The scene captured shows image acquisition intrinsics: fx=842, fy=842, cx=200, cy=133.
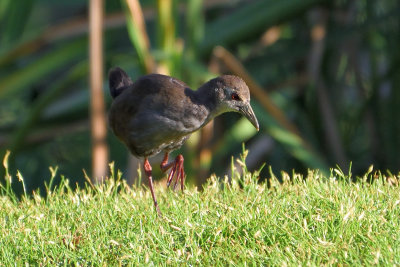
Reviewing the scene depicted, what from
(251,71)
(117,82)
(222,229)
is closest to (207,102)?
(117,82)

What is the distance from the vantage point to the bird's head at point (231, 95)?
521cm

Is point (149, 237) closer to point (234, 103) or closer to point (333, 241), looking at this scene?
point (333, 241)

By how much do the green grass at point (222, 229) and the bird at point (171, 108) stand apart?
479mm

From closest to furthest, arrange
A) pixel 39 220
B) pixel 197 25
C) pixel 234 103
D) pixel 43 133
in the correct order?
pixel 39 220, pixel 234 103, pixel 197 25, pixel 43 133

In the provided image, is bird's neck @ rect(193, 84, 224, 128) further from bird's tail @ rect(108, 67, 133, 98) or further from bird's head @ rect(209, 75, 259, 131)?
bird's tail @ rect(108, 67, 133, 98)

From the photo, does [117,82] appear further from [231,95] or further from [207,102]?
[231,95]

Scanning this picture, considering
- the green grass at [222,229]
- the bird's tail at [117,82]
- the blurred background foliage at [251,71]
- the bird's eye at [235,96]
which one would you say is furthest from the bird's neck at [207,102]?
the blurred background foliage at [251,71]

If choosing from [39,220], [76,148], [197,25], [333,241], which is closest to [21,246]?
[39,220]

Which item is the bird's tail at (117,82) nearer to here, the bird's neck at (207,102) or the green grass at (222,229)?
the bird's neck at (207,102)

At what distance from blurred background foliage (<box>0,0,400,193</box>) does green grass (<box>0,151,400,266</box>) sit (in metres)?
2.94

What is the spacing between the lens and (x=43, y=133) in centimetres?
920

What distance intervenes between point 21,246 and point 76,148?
23.3ft

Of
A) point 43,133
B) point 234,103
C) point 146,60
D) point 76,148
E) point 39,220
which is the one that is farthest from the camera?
point 76,148

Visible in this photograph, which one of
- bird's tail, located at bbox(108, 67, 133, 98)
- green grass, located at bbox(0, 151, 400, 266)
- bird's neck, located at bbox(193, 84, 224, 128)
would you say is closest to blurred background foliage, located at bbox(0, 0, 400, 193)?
bird's tail, located at bbox(108, 67, 133, 98)
